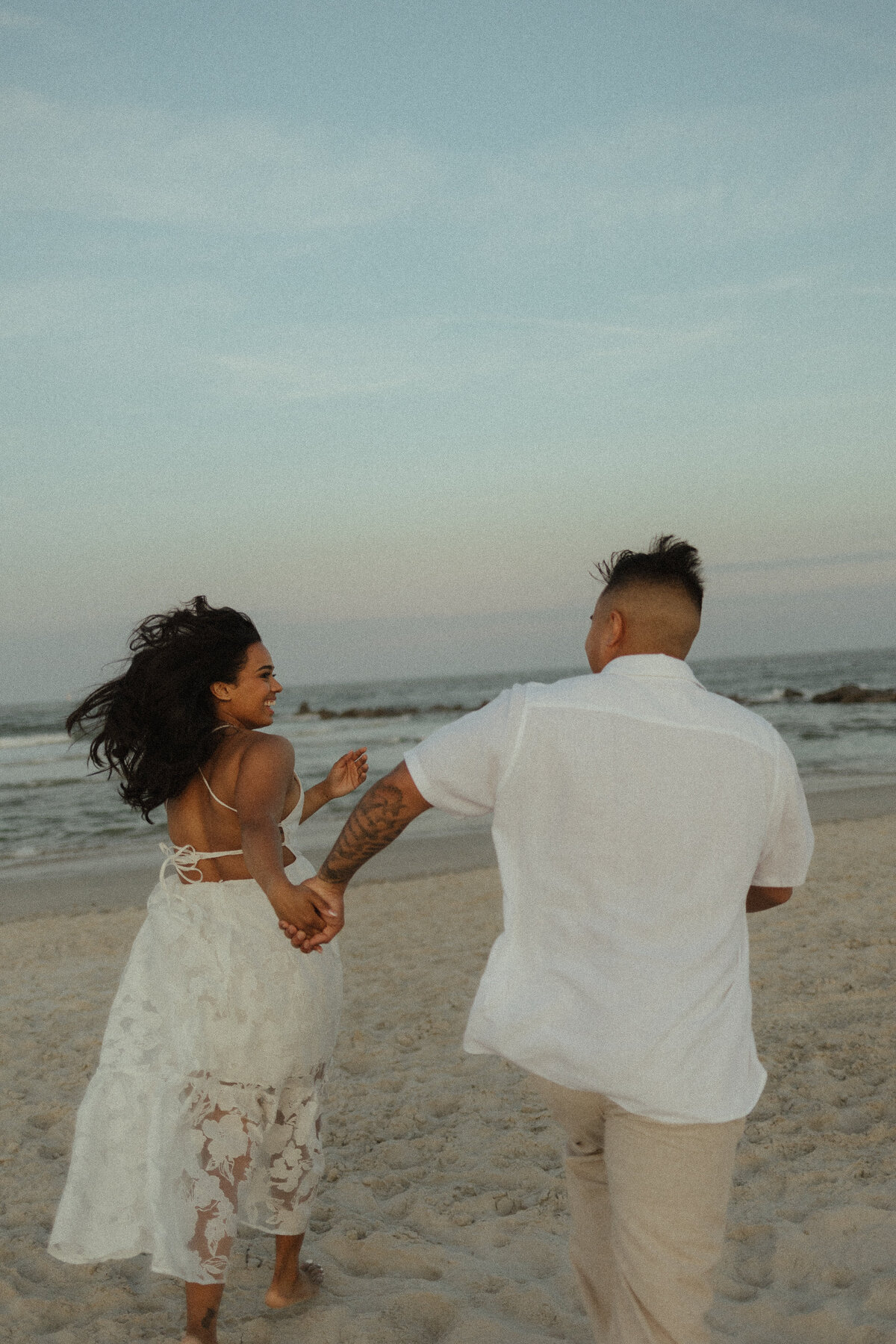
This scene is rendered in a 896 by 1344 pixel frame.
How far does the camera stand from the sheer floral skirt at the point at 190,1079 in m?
3.00

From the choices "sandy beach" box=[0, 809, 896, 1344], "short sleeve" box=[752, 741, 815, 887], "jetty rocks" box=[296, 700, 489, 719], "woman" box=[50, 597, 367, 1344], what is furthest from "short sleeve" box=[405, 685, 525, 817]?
"jetty rocks" box=[296, 700, 489, 719]

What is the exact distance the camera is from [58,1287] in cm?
357

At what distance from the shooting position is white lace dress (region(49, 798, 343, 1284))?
300 centimetres

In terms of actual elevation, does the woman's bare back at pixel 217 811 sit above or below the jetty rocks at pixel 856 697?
above

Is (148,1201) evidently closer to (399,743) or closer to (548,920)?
(548,920)

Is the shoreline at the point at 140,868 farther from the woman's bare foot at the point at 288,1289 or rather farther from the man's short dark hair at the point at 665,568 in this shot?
the man's short dark hair at the point at 665,568

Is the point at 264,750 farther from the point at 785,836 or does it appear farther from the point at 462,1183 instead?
the point at 462,1183

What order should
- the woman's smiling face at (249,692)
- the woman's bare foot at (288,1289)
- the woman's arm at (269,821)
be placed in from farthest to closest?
the woman's bare foot at (288,1289), the woman's smiling face at (249,692), the woman's arm at (269,821)

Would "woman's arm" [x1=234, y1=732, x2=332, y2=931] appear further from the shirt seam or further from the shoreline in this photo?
the shoreline

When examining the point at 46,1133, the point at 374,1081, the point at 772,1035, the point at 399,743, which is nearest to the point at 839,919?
the point at 772,1035

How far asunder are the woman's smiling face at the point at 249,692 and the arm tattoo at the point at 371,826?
0.82 meters

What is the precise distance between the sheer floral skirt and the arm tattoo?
0.74 metres

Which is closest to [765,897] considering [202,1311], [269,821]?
[269,821]

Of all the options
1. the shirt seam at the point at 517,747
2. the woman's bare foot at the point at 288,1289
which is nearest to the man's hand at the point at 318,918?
the shirt seam at the point at 517,747
